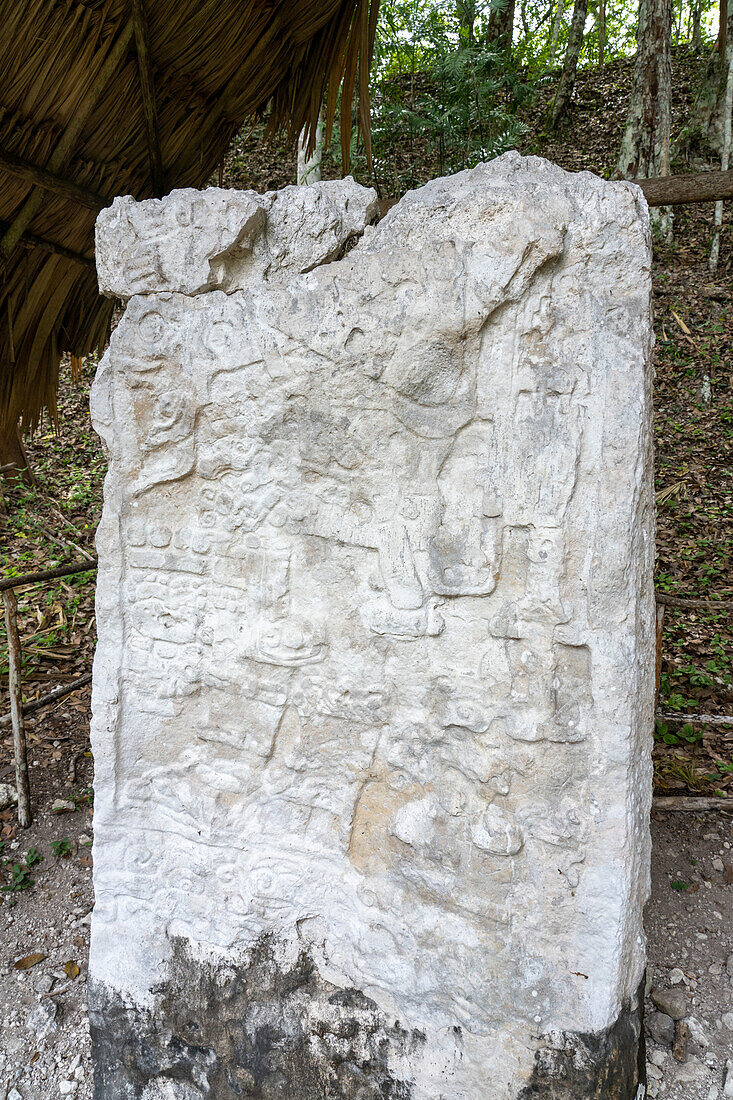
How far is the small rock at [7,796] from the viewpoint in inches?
125

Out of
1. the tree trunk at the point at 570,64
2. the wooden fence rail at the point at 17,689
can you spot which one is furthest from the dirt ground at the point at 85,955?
the tree trunk at the point at 570,64

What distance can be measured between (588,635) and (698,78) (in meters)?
10.9

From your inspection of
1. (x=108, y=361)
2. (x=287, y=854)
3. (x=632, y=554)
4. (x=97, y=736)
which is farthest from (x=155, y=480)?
(x=632, y=554)

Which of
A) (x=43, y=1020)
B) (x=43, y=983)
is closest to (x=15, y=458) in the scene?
(x=43, y=983)

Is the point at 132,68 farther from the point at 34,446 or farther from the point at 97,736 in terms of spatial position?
the point at 34,446

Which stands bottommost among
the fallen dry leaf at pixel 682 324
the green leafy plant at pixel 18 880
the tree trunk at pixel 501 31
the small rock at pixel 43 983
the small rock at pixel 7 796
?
the small rock at pixel 43 983

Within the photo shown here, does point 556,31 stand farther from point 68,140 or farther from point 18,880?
point 18,880

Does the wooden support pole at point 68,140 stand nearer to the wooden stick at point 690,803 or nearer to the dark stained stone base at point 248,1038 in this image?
the dark stained stone base at point 248,1038

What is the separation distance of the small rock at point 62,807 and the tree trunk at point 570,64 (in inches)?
365

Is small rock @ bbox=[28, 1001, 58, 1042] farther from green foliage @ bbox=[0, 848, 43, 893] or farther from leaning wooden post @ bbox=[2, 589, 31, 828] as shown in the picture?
leaning wooden post @ bbox=[2, 589, 31, 828]

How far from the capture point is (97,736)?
2.04 meters

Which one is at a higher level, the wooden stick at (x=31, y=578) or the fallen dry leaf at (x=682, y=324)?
the fallen dry leaf at (x=682, y=324)

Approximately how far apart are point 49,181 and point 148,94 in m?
0.43

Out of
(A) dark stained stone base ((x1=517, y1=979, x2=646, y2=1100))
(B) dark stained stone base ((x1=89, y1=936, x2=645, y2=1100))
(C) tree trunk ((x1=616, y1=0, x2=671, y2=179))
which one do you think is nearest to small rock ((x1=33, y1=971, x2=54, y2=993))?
(B) dark stained stone base ((x1=89, y1=936, x2=645, y2=1100))
